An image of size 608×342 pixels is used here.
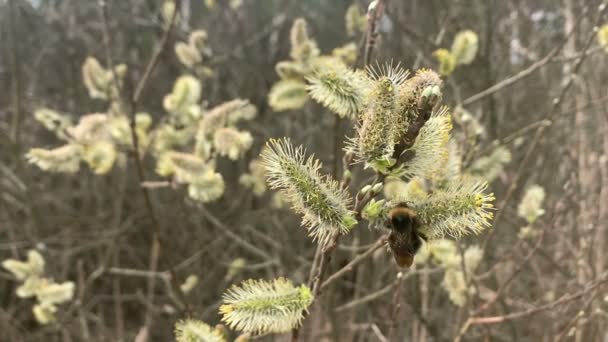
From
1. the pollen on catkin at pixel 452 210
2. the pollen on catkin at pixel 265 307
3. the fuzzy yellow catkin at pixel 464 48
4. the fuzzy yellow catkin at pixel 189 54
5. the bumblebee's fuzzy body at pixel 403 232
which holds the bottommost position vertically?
the pollen on catkin at pixel 265 307

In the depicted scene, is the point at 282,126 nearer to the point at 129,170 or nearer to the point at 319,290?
the point at 129,170

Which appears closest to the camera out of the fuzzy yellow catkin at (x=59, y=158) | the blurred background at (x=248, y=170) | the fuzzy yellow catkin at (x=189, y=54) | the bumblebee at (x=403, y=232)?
the bumblebee at (x=403, y=232)

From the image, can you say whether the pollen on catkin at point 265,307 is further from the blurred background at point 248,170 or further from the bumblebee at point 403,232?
the blurred background at point 248,170

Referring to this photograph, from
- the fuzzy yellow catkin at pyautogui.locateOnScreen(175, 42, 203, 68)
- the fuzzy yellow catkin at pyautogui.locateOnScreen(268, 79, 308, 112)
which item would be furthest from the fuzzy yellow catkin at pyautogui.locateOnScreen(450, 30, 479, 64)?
the fuzzy yellow catkin at pyautogui.locateOnScreen(175, 42, 203, 68)

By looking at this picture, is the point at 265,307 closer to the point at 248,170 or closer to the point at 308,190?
the point at 308,190

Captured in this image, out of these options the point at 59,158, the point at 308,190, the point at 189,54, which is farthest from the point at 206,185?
the point at 308,190

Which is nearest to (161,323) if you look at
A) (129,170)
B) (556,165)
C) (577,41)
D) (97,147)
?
(129,170)

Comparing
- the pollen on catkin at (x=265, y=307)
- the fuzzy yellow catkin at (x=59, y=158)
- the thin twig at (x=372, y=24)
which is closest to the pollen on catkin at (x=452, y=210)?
the pollen on catkin at (x=265, y=307)

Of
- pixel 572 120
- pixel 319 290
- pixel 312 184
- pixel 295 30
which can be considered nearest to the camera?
pixel 312 184

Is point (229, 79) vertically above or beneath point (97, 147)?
above
